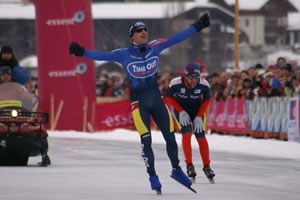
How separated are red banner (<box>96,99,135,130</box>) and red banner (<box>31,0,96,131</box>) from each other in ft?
0.98

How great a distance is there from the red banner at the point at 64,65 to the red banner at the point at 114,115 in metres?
0.30

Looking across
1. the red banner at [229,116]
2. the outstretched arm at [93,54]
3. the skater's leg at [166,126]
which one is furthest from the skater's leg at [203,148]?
the red banner at [229,116]

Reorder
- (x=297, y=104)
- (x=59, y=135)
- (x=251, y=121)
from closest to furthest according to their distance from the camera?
(x=297, y=104) < (x=251, y=121) < (x=59, y=135)

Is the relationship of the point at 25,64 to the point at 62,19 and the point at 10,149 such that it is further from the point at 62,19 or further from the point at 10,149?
the point at 10,149

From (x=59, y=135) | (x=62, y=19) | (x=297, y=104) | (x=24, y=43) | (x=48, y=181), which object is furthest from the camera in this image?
(x=24, y=43)

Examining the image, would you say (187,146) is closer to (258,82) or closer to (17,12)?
(258,82)

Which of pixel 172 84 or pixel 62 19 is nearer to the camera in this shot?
pixel 172 84

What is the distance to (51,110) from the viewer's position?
28.4 m

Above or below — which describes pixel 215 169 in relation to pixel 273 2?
below

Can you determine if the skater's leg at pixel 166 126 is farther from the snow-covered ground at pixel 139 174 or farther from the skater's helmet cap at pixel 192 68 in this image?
the skater's helmet cap at pixel 192 68

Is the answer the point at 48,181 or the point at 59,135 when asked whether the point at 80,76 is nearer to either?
the point at 59,135

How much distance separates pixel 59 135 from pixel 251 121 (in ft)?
21.2

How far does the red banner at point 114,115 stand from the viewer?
28.3m

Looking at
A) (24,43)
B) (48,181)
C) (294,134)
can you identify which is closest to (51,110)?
(294,134)
